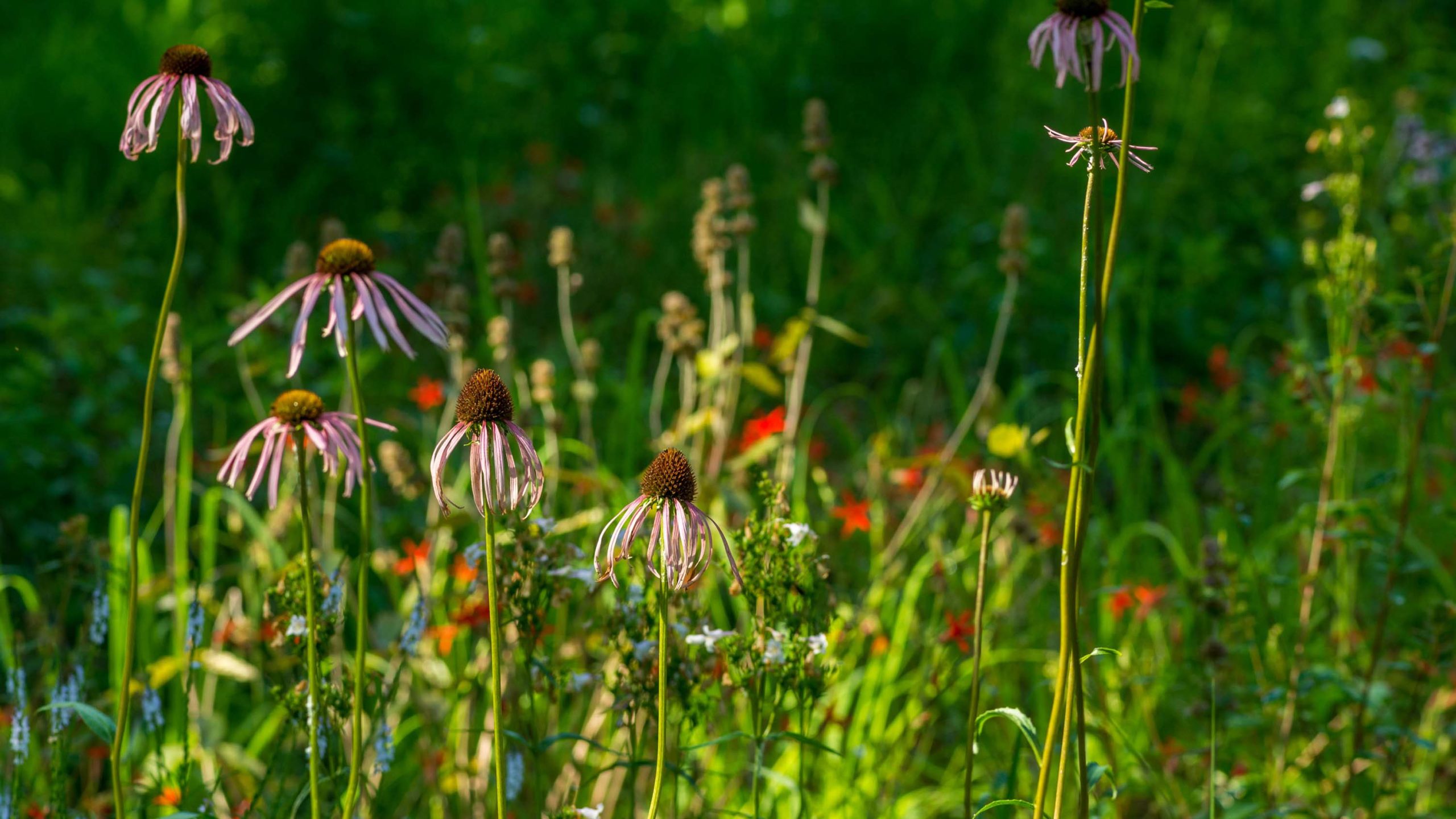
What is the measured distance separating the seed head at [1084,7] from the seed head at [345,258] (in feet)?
2.42

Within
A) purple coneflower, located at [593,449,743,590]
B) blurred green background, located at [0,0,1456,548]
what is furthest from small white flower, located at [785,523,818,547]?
blurred green background, located at [0,0,1456,548]

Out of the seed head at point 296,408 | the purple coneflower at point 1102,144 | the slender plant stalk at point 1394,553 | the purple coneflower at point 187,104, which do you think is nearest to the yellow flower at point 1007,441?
the slender plant stalk at point 1394,553

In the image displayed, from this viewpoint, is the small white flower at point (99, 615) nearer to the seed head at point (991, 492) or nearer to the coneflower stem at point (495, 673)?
the coneflower stem at point (495, 673)

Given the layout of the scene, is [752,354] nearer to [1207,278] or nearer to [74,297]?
[1207,278]

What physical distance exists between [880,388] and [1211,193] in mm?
1766

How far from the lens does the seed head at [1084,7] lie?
1163 millimetres

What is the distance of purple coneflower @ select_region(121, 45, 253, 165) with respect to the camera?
131 cm

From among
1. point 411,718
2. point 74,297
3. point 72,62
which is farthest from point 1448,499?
point 72,62

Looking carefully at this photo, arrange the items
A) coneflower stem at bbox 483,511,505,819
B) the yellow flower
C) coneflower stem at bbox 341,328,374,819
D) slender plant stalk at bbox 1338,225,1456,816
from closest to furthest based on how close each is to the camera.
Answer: coneflower stem at bbox 483,511,505,819
coneflower stem at bbox 341,328,374,819
slender plant stalk at bbox 1338,225,1456,816
the yellow flower

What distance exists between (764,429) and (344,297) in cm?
166

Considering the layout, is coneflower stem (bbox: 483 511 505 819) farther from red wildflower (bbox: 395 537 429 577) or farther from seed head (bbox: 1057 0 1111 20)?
red wildflower (bbox: 395 537 429 577)

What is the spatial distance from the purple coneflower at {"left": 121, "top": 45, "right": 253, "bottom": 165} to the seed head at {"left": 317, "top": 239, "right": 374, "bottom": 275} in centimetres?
15

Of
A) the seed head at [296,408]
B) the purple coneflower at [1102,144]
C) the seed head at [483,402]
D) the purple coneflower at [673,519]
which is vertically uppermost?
the purple coneflower at [1102,144]

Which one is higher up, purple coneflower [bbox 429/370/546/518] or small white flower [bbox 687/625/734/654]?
purple coneflower [bbox 429/370/546/518]
